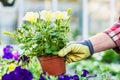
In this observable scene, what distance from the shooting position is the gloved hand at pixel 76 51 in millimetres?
1318

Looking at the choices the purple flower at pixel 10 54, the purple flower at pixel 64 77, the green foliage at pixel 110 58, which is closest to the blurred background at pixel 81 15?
the green foliage at pixel 110 58

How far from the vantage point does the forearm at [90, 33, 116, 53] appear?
1.40m

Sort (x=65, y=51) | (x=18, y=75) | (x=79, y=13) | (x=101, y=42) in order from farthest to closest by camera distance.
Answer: (x=79, y=13) < (x=101, y=42) < (x=65, y=51) < (x=18, y=75)

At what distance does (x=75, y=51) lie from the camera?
1.34 m

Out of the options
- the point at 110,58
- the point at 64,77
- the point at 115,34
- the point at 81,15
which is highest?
the point at 115,34

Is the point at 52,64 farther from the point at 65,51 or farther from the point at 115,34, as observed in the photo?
the point at 115,34

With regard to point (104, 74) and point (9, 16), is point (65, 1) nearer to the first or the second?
point (9, 16)

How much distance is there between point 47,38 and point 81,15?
3.65m

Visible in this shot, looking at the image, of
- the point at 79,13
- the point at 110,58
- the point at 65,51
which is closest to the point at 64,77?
the point at 65,51

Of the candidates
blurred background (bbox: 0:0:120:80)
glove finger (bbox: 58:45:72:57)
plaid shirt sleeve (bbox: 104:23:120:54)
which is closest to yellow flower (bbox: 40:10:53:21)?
glove finger (bbox: 58:45:72:57)

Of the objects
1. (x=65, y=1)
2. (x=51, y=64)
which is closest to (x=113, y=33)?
(x=51, y=64)

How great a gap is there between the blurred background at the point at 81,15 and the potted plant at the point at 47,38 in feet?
10.9

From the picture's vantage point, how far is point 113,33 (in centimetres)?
140

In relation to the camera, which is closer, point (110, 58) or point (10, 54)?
point (10, 54)
